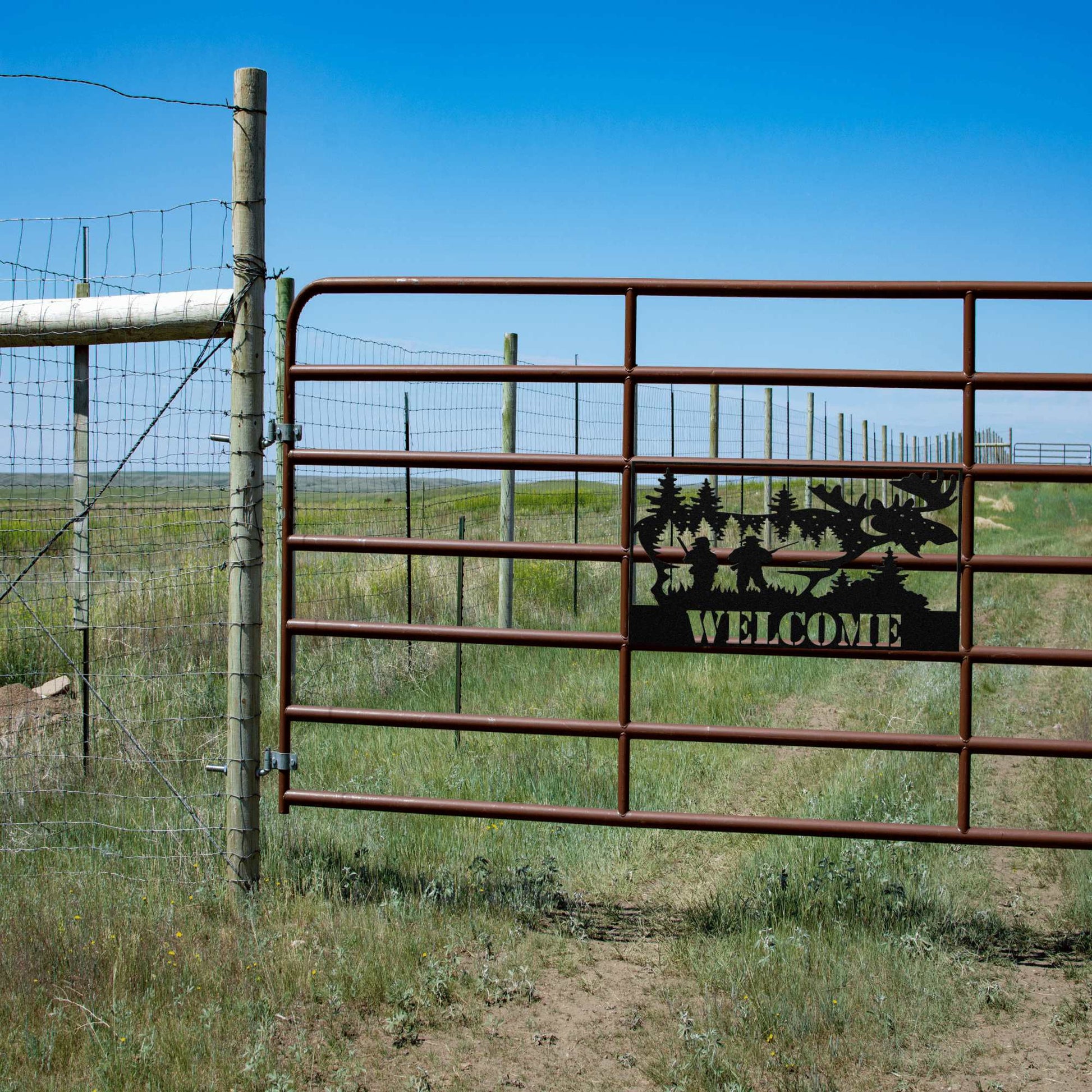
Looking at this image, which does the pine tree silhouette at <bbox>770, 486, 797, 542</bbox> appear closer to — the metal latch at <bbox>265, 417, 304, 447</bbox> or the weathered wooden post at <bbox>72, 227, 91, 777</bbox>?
the metal latch at <bbox>265, 417, 304, 447</bbox>

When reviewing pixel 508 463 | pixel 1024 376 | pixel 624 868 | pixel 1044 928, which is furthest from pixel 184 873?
pixel 1024 376

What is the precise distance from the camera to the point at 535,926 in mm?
4645

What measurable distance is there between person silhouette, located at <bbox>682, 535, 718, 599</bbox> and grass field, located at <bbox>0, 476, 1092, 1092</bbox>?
4.72 feet

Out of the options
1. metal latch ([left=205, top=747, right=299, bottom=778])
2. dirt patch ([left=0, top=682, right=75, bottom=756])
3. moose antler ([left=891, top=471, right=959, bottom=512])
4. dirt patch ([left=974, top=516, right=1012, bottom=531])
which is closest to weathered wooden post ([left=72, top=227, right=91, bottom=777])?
dirt patch ([left=0, top=682, right=75, bottom=756])

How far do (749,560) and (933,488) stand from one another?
2.67ft

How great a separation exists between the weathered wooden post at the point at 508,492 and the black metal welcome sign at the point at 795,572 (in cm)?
505

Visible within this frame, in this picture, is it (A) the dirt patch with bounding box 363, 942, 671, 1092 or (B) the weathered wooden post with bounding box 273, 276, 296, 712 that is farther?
(B) the weathered wooden post with bounding box 273, 276, 296, 712

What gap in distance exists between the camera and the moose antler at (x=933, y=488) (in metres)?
4.35

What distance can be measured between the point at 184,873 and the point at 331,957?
106 cm

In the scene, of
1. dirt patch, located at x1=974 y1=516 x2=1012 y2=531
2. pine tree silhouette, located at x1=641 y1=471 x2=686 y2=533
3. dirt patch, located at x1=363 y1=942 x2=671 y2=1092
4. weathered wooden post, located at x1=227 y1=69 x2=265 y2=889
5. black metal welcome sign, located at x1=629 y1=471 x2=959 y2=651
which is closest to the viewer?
dirt patch, located at x1=363 y1=942 x2=671 y2=1092

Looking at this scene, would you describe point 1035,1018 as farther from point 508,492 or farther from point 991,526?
point 991,526

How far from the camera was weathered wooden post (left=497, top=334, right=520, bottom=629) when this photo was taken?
9.88 m

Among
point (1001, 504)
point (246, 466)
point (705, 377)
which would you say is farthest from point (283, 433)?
point (1001, 504)

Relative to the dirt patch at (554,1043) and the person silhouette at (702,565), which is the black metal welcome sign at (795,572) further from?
the dirt patch at (554,1043)
